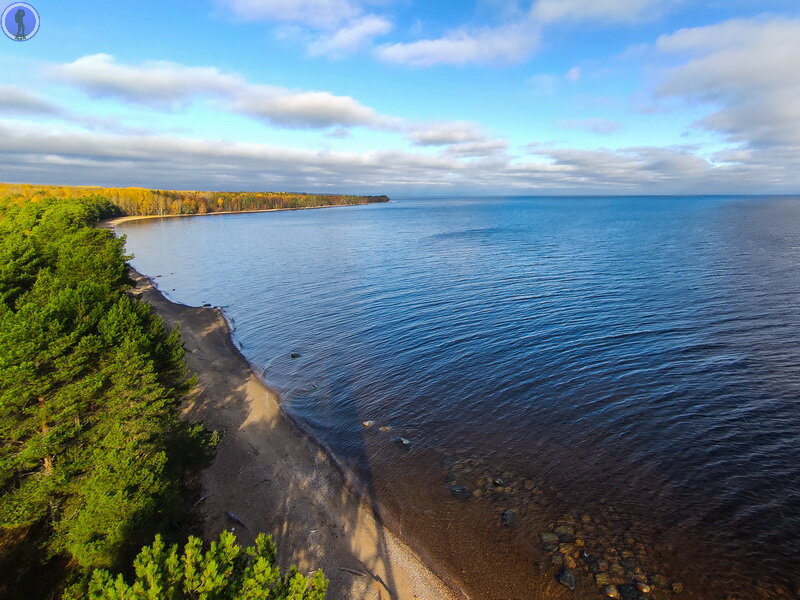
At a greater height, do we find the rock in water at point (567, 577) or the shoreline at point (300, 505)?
the rock in water at point (567, 577)

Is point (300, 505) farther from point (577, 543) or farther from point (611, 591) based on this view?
point (611, 591)

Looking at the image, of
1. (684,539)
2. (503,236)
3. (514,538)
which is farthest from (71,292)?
(503,236)

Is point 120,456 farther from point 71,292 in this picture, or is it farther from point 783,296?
point 783,296

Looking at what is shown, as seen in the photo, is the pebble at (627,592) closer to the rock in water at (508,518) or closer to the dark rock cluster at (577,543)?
the dark rock cluster at (577,543)

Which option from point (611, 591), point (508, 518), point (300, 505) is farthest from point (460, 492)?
point (300, 505)

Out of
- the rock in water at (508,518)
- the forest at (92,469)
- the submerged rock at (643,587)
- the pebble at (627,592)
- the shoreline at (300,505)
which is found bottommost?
the shoreline at (300,505)

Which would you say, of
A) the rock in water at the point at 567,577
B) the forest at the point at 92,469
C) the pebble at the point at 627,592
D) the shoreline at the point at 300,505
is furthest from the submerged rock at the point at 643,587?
the forest at the point at 92,469

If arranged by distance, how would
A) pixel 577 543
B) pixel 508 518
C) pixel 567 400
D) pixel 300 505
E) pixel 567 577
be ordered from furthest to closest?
pixel 567 400 → pixel 300 505 → pixel 508 518 → pixel 577 543 → pixel 567 577

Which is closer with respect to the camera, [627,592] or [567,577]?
[627,592]
